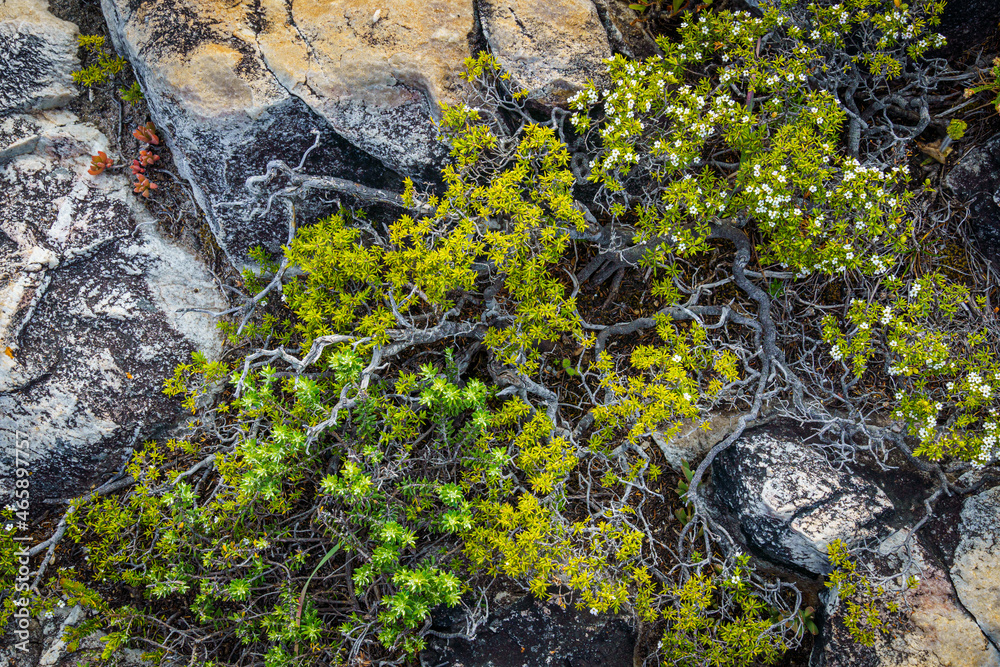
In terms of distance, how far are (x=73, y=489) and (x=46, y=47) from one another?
3.59 metres

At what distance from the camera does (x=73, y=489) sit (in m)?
4.27

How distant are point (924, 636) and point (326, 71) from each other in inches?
236

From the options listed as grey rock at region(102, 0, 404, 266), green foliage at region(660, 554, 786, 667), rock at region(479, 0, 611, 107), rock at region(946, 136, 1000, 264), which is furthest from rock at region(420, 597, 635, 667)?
rock at region(946, 136, 1000, 264)

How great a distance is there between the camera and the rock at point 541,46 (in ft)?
13.7

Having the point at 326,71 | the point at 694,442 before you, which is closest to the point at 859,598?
the point at 694,442

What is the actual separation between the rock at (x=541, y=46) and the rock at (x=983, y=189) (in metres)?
3.21

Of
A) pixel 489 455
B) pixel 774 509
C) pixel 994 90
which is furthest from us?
pixel 994 90

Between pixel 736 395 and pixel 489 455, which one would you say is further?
pixel 736 395

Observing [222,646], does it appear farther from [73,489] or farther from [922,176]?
[922,176]

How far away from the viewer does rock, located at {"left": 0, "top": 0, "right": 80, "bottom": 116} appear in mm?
4320

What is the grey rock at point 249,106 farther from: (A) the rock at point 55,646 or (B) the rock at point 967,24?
(B) the rock at point 967,24

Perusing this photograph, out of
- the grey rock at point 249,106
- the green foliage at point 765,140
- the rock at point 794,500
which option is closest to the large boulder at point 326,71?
the grey rock at point 249,106

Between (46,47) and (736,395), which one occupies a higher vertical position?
(46,47)

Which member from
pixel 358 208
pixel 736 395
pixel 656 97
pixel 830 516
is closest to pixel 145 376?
pixel 358 208
